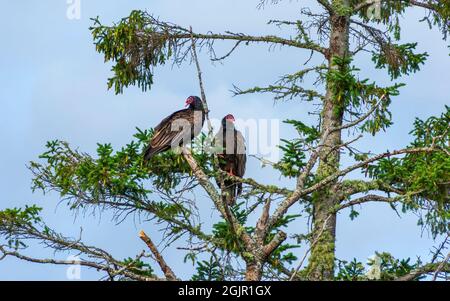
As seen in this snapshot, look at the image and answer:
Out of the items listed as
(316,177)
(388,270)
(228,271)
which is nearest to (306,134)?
(316,177)

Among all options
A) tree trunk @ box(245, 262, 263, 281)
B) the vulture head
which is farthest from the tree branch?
the vulture head

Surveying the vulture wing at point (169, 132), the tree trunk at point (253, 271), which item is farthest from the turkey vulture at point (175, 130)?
the tree trunk at point (253, 271)

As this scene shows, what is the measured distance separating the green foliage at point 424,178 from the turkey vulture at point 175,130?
2950 millimetres

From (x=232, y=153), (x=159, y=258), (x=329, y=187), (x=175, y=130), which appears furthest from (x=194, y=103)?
(x=159, y=258)

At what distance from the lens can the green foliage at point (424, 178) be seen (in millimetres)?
16531

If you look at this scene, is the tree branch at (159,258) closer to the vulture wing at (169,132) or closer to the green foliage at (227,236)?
the green foliage at (227,236)

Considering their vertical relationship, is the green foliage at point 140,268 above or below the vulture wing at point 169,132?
below

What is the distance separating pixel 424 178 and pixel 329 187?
1.62 m

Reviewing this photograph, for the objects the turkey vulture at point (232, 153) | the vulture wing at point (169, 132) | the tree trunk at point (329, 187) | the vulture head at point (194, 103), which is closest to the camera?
the tree trunk at point (329, 187)

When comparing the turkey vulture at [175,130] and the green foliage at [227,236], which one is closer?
the green foliage at [227,236]

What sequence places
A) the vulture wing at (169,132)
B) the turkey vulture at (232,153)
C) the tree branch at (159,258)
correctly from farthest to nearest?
the turkey vulture at (232,153) < the vulture wing at (169,132) < the tree branch at (159,258)
